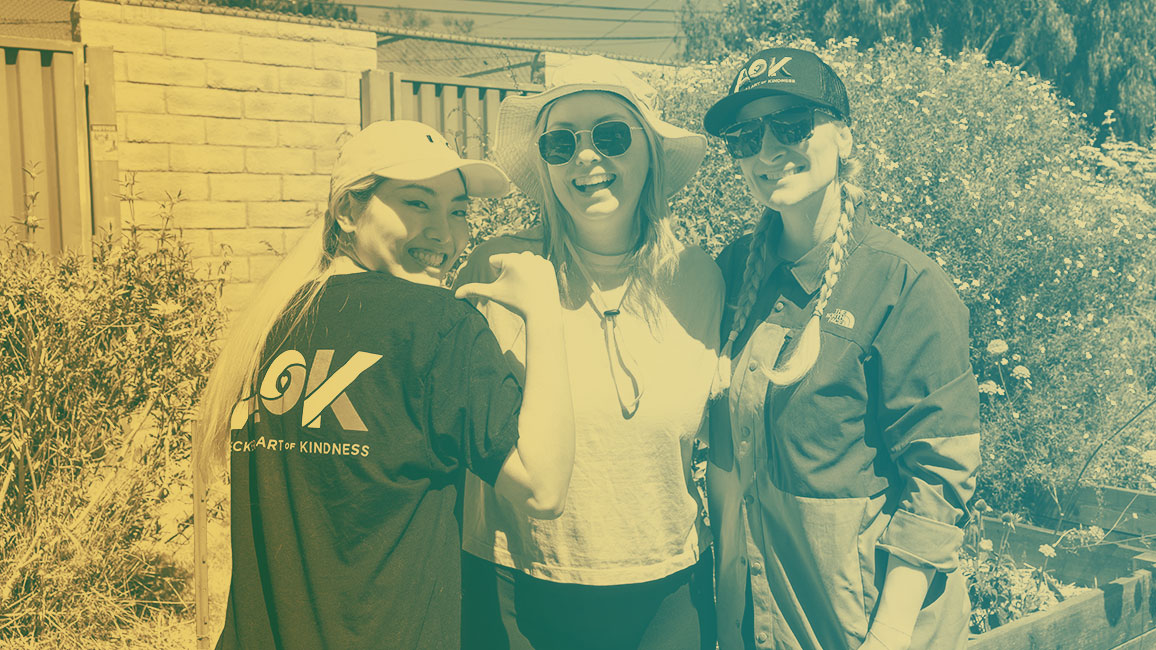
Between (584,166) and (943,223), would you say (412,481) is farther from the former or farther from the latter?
(943,223)

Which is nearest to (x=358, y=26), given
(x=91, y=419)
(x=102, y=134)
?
(x=102, y=134)

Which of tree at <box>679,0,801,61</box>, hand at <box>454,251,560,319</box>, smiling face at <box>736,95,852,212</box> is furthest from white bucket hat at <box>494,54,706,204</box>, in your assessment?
tree at <box>679,0,801,61</box>

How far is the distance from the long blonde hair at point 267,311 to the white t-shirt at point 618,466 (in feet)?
1.81

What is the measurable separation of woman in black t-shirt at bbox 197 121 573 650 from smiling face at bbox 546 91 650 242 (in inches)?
20.6

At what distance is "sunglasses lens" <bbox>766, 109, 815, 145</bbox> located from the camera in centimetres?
211

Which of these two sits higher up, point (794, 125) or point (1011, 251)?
point (794, 125)

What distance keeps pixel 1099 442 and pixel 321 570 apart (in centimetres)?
469

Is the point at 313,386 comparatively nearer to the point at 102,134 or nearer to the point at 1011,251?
the point at 1011,251

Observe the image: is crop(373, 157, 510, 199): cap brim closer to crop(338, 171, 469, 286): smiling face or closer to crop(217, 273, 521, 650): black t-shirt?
crop(338, 171, 469, 286): smiling face

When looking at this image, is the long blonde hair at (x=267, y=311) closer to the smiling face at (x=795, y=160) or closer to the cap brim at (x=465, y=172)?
the cap brim at (x=465, y=172)

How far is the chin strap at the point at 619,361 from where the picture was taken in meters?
2.19

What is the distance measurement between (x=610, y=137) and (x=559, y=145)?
0.41ft

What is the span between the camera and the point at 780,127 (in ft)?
6.98

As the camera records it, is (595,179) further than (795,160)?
Yes
